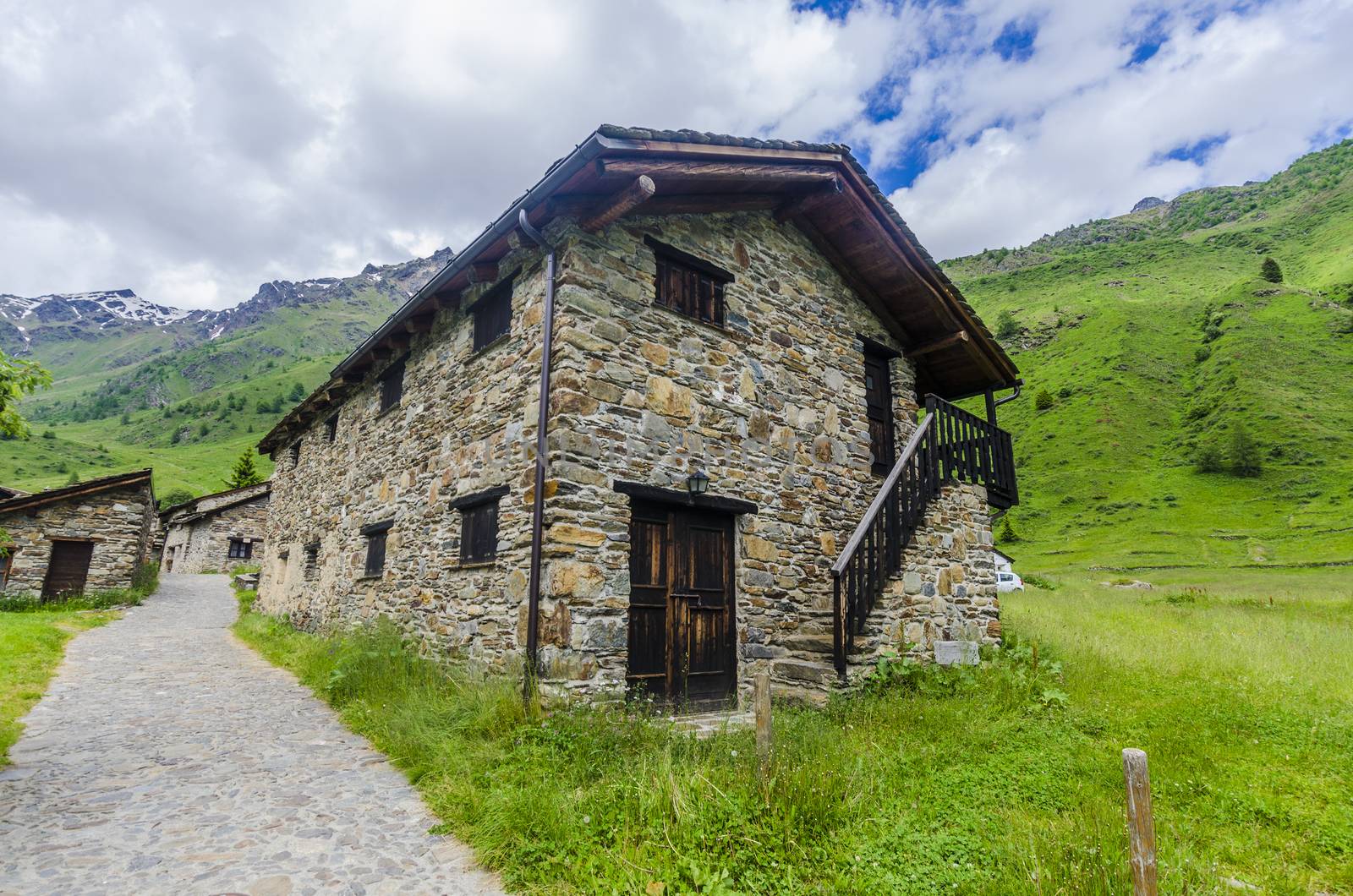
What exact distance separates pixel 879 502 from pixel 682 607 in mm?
2789

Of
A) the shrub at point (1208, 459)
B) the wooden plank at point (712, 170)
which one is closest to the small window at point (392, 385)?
the wooden plank at point (712, 170)

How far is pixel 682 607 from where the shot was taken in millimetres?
7547

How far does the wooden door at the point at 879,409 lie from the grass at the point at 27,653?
10.7 m

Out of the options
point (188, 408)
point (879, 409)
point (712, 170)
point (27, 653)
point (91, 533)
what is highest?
point (188, 408)

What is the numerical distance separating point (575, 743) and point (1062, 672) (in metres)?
6.79

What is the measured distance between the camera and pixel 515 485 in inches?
286

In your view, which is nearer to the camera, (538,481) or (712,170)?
(538,481)

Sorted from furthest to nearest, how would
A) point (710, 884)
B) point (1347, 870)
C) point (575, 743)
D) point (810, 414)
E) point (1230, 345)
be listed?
point (1230, 345)
point (810, 414)
point (575, 743)
point (1347, 870)
point (710, 884)

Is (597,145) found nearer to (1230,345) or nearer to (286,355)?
(1230,345)

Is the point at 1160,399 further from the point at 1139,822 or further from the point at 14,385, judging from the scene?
the point at 14,385

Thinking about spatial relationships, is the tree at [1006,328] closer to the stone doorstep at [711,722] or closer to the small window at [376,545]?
the small window at [376,545]

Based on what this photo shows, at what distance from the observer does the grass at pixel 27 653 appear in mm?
7008

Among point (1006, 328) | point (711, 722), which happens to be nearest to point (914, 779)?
point (711, 722)

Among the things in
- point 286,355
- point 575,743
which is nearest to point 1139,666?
point 575,743
